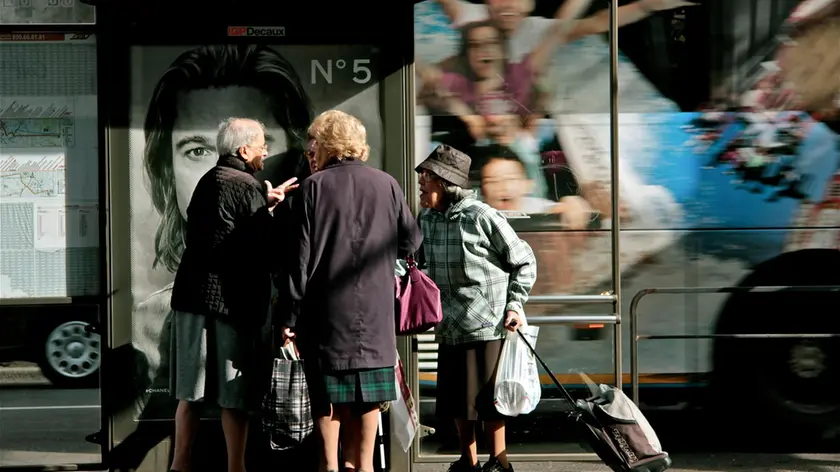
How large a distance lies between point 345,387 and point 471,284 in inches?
35.4

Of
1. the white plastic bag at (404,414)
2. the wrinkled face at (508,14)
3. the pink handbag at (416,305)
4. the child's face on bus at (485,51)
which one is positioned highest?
the wrinkled face at (508,14)

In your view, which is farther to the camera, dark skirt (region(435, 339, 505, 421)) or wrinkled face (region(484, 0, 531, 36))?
wrinkled face (region(484, 0, 531, 36))

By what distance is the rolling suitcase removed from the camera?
531 centimetres

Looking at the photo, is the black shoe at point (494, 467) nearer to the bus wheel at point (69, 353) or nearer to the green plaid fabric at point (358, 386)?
the green plaid fabric at point (358, 386)

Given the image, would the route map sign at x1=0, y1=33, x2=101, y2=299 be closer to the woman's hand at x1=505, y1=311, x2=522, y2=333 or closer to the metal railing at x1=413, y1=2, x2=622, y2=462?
the metal railing at x1=413, y1=2, x2=622, y2=462

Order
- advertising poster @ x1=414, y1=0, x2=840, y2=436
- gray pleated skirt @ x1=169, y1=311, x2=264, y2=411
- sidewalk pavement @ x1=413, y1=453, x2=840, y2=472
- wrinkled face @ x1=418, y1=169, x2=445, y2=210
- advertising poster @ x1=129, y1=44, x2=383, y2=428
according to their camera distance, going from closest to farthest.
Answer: gray pleated skirt @ x1=169, y1=311, x2=264, y2=411
wrinkled face @ x1=418, y1=169, x2=445, y2=210
advertising poster @ x1=129, y1=44, x2=383, y2=428
sidewalk pavement @ x1=413, y1=453, x2=840, y2=472
advertising poster @ x1=414, y1=0, x2=840, y2=436

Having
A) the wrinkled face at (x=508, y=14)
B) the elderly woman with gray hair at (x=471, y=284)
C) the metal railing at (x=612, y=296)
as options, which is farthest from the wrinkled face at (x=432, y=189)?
the wrinkled face at (x=508, y=14)

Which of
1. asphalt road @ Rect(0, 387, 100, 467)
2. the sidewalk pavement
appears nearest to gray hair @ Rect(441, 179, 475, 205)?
the sidewalk pavement

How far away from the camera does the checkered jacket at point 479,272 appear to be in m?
5.42

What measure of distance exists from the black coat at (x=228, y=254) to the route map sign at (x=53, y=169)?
3.63 ft

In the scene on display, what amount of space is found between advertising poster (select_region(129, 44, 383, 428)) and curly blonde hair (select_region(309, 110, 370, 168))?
106cm

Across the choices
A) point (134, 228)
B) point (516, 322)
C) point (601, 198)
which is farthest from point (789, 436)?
point (134, 228)

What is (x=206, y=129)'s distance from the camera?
6.08 m

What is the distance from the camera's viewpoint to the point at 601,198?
624cm
